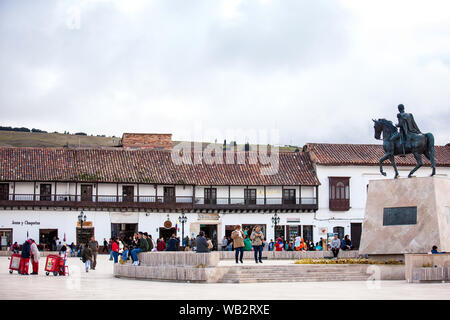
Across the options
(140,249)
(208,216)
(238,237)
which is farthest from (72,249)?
(238,237)

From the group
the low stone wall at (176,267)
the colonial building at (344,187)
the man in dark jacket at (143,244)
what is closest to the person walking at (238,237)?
the low stone wall at (176,267)

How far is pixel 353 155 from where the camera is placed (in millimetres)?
56844

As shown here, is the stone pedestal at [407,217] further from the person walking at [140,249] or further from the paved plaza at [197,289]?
the person walking at [140,249]

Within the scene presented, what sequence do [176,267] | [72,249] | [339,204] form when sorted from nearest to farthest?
[176,267] → [72,249] → [339,204]

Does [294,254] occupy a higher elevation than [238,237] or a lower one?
lower

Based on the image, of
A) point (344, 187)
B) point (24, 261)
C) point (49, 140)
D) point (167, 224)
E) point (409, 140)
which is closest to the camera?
point (24, 261)

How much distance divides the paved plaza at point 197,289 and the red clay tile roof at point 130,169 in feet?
96.3

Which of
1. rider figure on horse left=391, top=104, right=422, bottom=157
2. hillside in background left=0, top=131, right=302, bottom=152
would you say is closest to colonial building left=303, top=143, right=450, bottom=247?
rider figure on horse left=391, top=104, right=422, bottom=157

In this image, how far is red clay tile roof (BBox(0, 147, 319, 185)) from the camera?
5200 cm

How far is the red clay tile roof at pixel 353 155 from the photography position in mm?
55531

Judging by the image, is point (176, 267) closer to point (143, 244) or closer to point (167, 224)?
point (143, 244)

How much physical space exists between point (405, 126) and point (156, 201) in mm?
30046

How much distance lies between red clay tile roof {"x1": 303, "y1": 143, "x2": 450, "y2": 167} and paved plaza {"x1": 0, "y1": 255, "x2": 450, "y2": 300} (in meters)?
33.8
